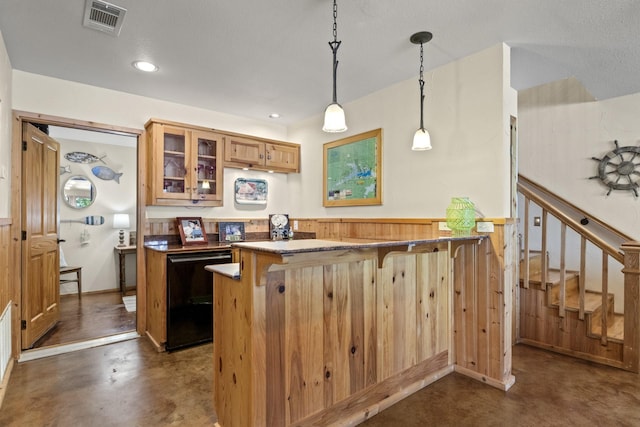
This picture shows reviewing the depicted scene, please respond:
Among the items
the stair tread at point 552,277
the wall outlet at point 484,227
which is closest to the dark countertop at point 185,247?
the wall outlet at point 484,227

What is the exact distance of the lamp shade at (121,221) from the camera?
531 cm

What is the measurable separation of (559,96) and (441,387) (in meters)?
3.54

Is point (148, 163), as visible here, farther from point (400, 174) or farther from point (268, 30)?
point (400, 174)

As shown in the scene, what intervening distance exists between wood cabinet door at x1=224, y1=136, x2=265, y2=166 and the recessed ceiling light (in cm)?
110

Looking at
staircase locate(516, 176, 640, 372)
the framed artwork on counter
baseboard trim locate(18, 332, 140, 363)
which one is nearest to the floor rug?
baseboard trim locate(18, 332, 140, 363)

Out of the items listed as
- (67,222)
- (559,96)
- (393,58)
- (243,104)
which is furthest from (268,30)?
(67,222)

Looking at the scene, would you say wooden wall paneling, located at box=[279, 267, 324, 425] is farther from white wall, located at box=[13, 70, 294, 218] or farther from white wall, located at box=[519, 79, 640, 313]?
white wall, located at box=[519, 79, 640, 313]

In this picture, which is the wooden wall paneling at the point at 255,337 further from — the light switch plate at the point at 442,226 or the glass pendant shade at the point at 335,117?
the light switch plate at the point at 442,226

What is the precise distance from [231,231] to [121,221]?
2.50 metres

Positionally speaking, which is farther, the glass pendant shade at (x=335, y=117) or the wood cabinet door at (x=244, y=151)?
the wood cabinet door at (x=244, y=151)

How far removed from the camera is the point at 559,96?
380 cm

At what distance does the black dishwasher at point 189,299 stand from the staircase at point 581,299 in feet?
10.1

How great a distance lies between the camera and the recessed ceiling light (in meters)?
2.73

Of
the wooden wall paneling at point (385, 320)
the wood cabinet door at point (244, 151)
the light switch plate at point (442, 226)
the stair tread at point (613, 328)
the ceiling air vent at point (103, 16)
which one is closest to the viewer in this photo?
the ceiling air vent at point (103, 16)
